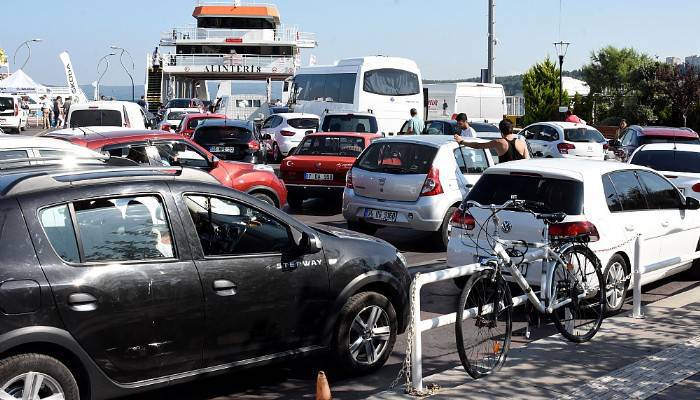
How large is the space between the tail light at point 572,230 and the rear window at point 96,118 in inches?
575

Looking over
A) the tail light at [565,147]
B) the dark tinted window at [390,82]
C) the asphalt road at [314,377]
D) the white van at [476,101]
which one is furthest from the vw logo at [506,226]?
the white van at [476,101]

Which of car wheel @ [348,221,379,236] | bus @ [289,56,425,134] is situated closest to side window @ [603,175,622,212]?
car wheel @ [348,221,379,236]

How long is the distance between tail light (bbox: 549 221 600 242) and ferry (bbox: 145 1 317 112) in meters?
53.2

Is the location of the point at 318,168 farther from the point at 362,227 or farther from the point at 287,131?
the point at 287,131

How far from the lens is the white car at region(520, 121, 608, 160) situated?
26.2 meters

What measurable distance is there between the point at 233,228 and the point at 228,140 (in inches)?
513

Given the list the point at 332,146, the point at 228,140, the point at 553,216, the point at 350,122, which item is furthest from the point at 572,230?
the point at 350,122

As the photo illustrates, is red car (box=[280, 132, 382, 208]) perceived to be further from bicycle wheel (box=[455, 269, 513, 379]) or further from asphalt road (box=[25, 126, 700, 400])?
bicycle wheel (box=[455, 269, 513, 379])

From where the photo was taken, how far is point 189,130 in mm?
25641

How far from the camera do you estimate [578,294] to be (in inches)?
301

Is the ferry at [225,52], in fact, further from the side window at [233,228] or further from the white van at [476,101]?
the side window at [233,228]

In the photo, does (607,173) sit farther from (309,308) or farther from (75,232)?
(75,232)

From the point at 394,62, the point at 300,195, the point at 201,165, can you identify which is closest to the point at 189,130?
the point at 394,62

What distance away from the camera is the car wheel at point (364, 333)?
6.48 metres
